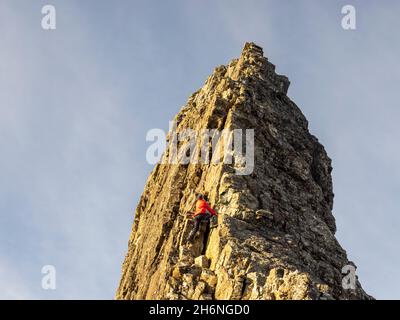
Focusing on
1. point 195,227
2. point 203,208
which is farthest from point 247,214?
point 195,227

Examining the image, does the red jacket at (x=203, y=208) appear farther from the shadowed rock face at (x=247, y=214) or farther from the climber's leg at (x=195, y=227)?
the shadowed rock face at (x=247, y=214)

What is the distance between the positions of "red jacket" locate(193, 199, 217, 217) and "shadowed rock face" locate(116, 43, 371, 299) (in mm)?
555

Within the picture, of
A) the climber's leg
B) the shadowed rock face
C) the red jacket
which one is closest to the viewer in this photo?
the shadowed rock face

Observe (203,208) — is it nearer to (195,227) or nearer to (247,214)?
(195,227)

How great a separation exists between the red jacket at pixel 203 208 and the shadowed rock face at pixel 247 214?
56cm

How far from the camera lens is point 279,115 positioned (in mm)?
45375

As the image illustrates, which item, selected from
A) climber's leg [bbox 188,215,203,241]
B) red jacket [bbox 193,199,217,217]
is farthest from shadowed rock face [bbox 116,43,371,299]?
red jacket [bbox 193,199,217,217]

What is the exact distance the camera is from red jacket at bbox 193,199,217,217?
118 feet

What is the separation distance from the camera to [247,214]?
120 feet

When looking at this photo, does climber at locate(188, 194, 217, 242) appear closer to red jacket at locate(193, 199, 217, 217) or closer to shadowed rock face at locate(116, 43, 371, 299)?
red jacket at locate(193, 199, 217, 217)
